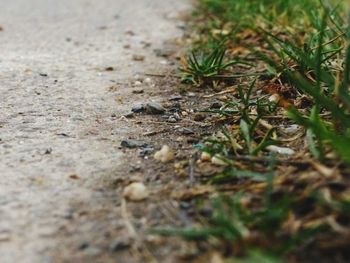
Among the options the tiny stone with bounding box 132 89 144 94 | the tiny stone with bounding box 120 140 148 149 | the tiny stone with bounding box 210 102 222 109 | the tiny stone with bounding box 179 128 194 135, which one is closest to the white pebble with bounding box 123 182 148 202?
the tiny stone with bounding box 120 140 148 149

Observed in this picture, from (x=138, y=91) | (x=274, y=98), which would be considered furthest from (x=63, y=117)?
(x=274, y=98)

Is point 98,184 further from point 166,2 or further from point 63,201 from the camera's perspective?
point 166,2

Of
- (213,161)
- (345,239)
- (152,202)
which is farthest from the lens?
(213,161)

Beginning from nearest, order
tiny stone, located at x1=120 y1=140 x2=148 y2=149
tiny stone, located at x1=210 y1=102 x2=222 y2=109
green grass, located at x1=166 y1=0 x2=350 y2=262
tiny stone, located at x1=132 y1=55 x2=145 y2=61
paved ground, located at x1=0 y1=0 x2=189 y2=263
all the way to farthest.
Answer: green grass, located at x1=166 y1=0 x2=350 y2=262 → paved ground, located at x1=0 y1=0 x2=189 y2=263 → tiny stone, located at x1=120 y1=140 x2=148 y2=149 → tiny stone, located at x1=210 y1=102 x2=222 y2=109 → tiny stone, located at x1=132 y1=55 x2=145 y2=61

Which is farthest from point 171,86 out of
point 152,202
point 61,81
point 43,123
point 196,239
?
point 196,239

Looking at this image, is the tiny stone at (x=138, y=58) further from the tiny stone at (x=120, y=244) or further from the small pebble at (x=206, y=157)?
the tiny stone at (x=120, y=244)

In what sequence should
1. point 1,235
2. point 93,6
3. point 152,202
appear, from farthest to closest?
point 93,6 → point 152,202 → point 1,235

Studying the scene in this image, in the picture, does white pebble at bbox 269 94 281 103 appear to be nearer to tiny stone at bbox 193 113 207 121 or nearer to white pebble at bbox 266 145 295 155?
tiny stone at bbox 193 113 207 121

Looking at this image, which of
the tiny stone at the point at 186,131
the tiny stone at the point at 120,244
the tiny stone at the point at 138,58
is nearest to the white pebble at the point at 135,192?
the tiny stone at the point at 120,244
